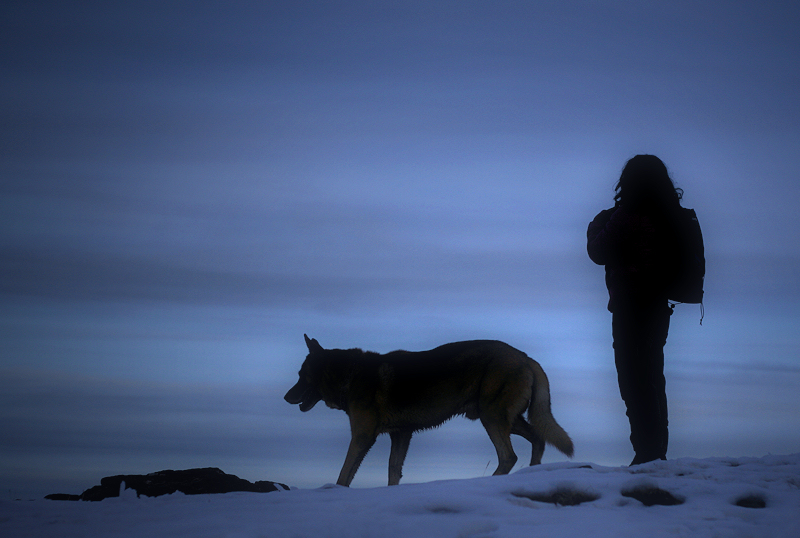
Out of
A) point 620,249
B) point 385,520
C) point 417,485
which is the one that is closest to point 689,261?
point 620,249

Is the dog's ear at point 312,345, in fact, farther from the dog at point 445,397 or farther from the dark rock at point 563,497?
the dark rock at point 563,497

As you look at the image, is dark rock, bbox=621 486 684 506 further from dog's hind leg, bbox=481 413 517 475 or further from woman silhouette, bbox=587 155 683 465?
dog's hind leg, bbox=481 413 517 475

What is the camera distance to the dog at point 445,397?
8.80 meters

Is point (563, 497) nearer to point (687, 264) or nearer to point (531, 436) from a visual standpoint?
point (687, 264)

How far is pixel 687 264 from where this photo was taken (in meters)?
6.86

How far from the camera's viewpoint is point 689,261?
687 centimetres

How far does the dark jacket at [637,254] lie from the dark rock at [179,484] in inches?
190

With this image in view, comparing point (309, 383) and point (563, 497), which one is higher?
point (309, 383)

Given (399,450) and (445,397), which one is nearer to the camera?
(445,397)

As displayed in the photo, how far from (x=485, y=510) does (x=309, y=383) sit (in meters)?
6.54

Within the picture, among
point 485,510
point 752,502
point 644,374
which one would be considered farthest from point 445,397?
point 752,502

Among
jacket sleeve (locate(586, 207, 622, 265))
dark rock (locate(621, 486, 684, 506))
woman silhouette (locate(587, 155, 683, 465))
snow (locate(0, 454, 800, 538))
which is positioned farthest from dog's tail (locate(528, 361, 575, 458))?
dark rock (locate(621, 486, 684, 506))

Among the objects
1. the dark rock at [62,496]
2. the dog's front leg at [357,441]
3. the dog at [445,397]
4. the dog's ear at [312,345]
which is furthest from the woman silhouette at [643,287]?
the dark rock at [62,496]

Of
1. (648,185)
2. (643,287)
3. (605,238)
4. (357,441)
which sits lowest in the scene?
(357,441)
